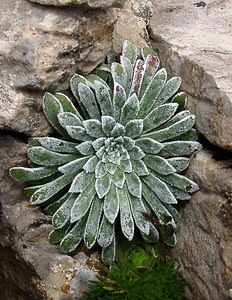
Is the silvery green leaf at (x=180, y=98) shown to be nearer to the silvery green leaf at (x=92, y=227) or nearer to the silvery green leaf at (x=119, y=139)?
the silvery green leaf at (x=119, y=139)

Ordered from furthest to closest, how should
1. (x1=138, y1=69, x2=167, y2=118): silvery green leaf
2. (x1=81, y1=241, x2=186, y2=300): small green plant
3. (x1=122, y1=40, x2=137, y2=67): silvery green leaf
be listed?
(x1=122, y1=40, x2=137, y2=67): silvery green leaf < (x1=138, y1=69, x2=167, y2=118): silvery green leaf < (x1=81, y1=241, x2=186, y2=300): small green plant

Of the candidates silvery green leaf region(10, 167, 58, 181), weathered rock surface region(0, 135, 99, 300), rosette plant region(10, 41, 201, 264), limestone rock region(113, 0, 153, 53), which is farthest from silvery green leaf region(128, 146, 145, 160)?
limestone rock region(113, 0, 153, 53)

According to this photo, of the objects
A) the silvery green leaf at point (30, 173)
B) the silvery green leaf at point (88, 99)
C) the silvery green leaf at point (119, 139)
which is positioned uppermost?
Answer: the silvery green leaf at point (88, 99)

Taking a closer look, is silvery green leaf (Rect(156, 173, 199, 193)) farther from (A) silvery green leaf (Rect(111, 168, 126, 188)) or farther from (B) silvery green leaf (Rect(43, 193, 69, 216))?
(B) silvery green leaf (Rect(43, 193, 69, 216))

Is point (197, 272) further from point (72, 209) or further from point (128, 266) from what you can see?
point (72, 209)

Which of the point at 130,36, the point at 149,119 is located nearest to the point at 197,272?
the point at 149,119

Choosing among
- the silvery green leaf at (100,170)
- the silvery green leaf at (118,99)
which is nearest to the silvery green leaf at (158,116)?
the silvery green leaf at (118,99)

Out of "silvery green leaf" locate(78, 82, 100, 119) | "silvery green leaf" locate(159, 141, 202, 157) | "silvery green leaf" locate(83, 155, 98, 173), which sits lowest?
"silvery green leaf" locate(83, 155, 98, 173)

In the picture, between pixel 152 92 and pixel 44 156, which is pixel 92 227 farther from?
pixel 152 92
